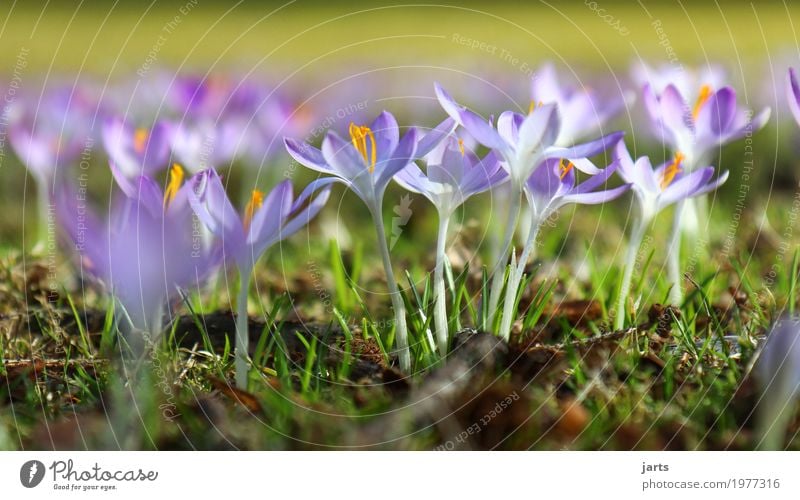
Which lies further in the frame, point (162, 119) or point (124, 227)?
point (162, 119)

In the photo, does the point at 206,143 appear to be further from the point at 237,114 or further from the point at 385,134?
the point at 385,134

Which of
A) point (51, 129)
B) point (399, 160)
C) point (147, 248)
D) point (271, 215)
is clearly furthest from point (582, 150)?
point (51, 129)

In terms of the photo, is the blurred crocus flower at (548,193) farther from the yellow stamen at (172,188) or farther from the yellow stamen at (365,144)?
the yellow stamen at (172,188)

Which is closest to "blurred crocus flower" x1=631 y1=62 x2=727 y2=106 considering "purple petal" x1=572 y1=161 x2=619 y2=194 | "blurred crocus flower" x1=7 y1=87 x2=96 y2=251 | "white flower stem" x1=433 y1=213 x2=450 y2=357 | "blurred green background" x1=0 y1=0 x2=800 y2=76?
"blurred green background" x1=0 y1=0 x2=800 y2=76

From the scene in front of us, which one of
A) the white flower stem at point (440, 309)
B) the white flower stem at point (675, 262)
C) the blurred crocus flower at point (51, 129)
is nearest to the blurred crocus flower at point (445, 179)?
the white flower stem at point (440, 309)
